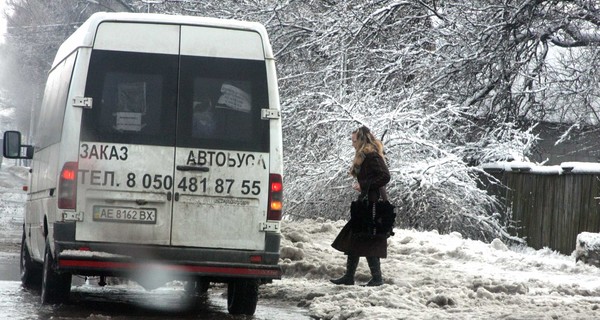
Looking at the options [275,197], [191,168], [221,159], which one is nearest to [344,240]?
[275,197]

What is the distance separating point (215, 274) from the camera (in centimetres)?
943

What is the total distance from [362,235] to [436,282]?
0.93 meters

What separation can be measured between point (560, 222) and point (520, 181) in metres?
1.72

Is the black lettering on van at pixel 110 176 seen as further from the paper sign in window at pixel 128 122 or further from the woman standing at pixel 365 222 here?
the woman standing at pixel 365 222

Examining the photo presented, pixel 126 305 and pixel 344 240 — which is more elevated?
pixel 344 240

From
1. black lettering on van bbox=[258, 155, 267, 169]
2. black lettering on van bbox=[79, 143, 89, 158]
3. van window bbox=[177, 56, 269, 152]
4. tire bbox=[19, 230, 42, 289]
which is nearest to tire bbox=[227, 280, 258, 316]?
black lettering on van bbox=[258, 155, 267, 169]

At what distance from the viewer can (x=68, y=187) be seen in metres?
9.37

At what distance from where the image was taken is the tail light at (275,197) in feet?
31.4

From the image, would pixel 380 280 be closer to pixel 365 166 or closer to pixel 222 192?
pixel 365 166

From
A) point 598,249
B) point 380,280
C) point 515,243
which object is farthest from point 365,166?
point 515,243

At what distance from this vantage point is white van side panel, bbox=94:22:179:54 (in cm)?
959

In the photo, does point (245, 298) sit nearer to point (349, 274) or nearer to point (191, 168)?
point (191, 168)

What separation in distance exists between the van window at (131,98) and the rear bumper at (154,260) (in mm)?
878

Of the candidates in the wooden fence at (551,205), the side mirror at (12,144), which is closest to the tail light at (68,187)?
the side mirror at (12,144)
